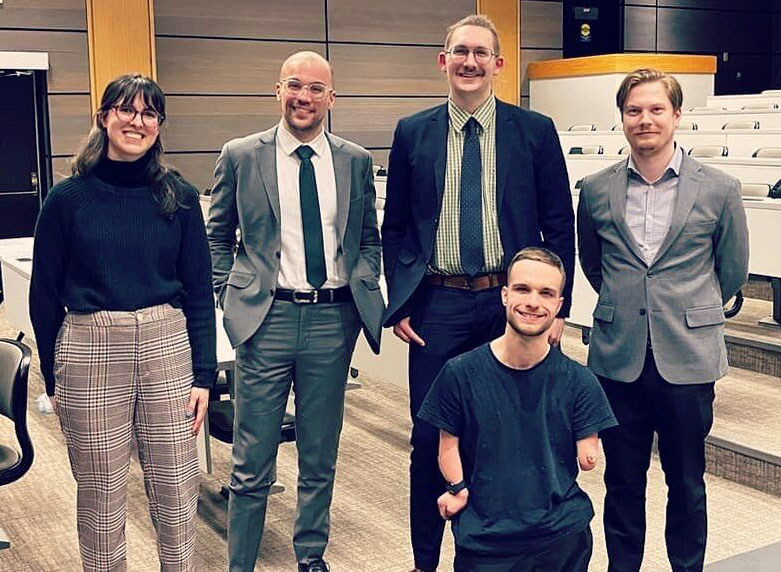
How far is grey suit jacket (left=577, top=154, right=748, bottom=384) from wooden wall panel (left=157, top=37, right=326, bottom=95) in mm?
6908

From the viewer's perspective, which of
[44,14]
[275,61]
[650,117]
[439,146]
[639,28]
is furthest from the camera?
[639,28]

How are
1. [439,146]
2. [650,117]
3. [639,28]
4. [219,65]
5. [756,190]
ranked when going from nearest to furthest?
[650,117]
[439,146]
[756,190]
[219,65]
[639,28]

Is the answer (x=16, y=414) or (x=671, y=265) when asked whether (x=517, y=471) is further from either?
(x=16, y=414)

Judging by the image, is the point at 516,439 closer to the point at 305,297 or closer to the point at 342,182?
the point at 305,297

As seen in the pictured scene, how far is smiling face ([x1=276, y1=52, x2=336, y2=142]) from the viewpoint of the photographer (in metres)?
2.41

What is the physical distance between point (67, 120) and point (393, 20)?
3.37 meters

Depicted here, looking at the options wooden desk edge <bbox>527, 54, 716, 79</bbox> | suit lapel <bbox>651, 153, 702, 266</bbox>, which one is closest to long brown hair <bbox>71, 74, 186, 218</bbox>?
suit lapel <bbox>651, 153, 702, 266</bbox>

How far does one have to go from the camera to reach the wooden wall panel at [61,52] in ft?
25.9

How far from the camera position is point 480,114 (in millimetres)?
2461

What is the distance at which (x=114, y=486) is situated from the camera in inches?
85.7

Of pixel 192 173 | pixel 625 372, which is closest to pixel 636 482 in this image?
pixel 625 372

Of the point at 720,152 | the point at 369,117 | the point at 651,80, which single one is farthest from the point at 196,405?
the point at 369,117

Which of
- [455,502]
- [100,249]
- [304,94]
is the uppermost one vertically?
[304,94]

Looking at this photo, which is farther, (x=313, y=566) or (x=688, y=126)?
(x=688, y=126)
